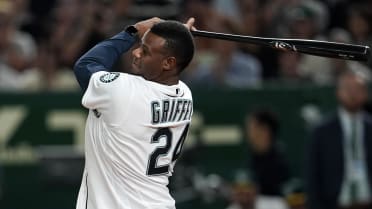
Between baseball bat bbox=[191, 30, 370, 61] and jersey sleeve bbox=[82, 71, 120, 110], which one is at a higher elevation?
baseball bat bbox=[191, 30, 370, 61]

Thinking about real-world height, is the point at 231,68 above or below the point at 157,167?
below

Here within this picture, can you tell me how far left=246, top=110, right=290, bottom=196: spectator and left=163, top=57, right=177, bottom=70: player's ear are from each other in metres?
4.71

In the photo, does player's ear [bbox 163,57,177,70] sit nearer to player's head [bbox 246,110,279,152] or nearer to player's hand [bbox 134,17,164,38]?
player's hand [bbox 134,17,164,38]

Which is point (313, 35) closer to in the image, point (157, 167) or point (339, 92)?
point (339, 92)

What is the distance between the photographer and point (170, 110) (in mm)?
5805

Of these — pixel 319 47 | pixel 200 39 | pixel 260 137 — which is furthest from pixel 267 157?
pixel 319 47

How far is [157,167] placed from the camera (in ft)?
19.1

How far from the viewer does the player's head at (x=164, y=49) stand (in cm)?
570

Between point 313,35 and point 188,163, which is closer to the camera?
point 188,163

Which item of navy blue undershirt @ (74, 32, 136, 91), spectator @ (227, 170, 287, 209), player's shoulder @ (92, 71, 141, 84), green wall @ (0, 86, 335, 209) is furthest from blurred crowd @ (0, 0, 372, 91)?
player's shoulder @ (92, 71, 141, 84)

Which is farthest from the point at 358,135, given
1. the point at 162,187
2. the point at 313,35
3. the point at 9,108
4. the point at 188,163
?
the point at 162,187

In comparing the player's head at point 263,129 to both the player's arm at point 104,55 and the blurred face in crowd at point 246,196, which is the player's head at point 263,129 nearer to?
the blurred face in crowd at point 246,196

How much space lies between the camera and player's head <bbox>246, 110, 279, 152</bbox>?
10.5 m

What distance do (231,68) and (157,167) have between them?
5822mm
